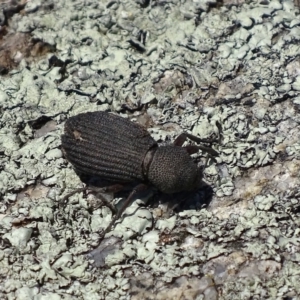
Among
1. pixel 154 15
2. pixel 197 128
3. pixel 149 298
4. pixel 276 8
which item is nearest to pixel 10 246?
pixel 149 298

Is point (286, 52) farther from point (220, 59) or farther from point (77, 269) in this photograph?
point (77, 269)

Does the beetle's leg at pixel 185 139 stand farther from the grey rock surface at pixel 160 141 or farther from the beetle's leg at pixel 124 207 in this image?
the beetle's leg at pixel 124 207

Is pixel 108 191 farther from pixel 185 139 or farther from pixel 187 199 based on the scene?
pixel 185 139

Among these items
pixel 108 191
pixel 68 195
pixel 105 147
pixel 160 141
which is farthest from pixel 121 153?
pixel 68 195

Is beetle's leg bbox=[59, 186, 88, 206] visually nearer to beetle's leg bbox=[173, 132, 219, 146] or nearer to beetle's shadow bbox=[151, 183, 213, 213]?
beetle's shadow bbox=[151, 183, 213, 213]

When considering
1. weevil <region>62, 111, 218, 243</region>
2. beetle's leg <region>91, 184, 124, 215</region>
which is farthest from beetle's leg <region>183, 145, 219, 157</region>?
beetle's leg <region>91, 184, 124, 215</region>

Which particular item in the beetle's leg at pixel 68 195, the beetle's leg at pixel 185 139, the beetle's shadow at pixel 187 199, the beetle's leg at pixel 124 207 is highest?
the beetle's leg at pixel 185 139

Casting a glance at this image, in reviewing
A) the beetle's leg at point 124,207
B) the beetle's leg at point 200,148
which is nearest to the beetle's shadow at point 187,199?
the beetle's leg at point 124,207
